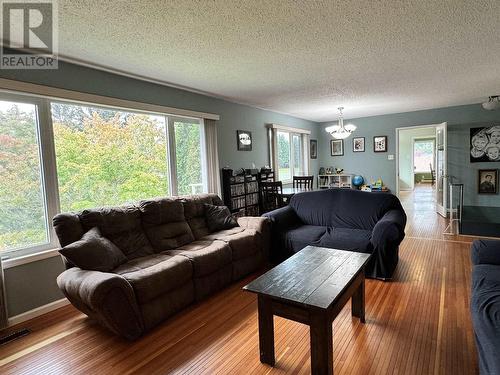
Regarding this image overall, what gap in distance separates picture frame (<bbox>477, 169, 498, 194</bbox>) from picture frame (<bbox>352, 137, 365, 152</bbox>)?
2454 mm

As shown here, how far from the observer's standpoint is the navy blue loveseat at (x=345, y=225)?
3066mm

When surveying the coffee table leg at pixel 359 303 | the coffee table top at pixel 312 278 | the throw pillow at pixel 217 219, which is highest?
the throw pillow at pixel 217 219

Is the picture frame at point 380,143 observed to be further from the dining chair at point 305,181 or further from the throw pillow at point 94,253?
the throw pillow at point 94,253

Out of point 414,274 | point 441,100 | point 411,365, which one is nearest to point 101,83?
point 411,365

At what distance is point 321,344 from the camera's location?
164cm

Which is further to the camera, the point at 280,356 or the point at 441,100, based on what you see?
the point at 441,100

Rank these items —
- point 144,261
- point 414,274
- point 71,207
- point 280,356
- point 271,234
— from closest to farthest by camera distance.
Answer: point 280,356 < point 144,261 < point 71,207 < point 414,274 < point 271,234

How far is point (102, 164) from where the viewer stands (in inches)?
129

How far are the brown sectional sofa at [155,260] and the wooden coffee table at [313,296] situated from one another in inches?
36.6

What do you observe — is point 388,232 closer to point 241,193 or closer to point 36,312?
point 241,193

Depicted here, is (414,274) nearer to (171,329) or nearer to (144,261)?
(171,329)

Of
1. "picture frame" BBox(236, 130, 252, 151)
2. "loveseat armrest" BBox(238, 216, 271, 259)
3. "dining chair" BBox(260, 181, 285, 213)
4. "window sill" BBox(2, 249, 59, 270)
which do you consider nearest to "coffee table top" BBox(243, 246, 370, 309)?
"loveseat armrest" BBox(238, 216, 271, 259)

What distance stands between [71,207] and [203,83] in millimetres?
2167

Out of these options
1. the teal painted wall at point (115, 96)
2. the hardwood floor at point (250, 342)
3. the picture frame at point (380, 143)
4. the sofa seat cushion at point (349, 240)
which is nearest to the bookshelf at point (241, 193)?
the teal painted wall at point (115, 96)
